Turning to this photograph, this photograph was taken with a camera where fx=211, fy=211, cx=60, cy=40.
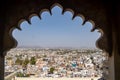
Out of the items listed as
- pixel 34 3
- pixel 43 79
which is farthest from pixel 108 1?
pixel 43 79

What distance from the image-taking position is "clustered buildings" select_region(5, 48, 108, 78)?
1.98m

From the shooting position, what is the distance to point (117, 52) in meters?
1.55

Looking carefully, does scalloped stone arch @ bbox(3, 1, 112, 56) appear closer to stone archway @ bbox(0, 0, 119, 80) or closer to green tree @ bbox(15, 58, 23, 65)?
stone archway @ bbox(0, 0, 119, 80)

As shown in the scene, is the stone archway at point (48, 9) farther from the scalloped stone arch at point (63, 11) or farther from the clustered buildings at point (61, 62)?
the clustered buildings at point (61, 62)

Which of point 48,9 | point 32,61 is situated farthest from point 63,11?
point 32,61

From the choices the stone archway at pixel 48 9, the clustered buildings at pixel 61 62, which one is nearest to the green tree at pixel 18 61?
the clustered buildings at pixel 61 62

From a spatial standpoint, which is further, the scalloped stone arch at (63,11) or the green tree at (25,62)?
the green tree at (25,62)

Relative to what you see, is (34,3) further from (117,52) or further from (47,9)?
(117,52)

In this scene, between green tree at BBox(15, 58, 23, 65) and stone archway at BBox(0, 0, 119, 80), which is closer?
stone archway at BBox(0, 0, 119, 80)

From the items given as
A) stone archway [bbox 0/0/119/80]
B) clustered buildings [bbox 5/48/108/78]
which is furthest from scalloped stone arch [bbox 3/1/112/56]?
clustered buildings [bbox 5/48/108/78]

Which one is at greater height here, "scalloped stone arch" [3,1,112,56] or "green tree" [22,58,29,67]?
"scalloped stone arch" [3,1,112,56]

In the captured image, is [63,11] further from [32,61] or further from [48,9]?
[32,61]

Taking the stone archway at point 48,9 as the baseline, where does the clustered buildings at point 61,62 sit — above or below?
below

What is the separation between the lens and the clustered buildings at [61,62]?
6.49 feet
